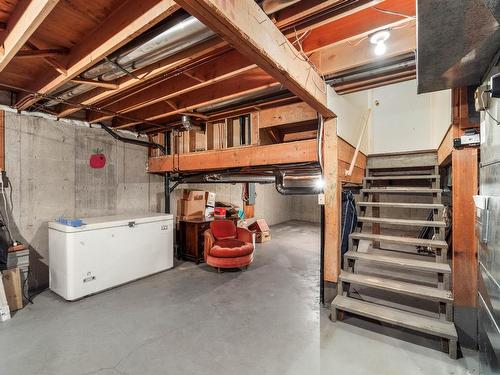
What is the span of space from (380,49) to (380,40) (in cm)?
7

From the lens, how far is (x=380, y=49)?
6.25ft

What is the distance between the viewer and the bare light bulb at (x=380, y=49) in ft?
6.19

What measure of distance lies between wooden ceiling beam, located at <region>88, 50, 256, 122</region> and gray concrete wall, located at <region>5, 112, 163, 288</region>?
33.8 inches

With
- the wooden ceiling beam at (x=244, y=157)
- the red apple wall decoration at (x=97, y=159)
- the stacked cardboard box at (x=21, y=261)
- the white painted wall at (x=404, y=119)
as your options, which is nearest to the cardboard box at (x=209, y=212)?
the wooden ceiling beam at (x=244, y=157)

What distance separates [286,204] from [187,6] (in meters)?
9.06

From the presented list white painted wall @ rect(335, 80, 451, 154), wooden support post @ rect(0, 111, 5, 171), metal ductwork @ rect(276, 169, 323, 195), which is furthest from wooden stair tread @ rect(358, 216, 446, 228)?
wooden support post @ rect(0, 111, 5, 171)

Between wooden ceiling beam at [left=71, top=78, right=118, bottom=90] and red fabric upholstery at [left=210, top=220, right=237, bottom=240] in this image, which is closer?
wooden ceiling beam at [left=71, top=78, right=118, bottom=90]

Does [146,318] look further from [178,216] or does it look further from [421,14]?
[421,14]

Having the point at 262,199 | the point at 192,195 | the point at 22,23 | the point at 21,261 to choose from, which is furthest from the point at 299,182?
the point at 262,199

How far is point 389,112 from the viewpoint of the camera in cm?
457

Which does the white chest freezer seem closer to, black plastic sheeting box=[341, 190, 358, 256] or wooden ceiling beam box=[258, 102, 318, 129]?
wooden ceiling beam box=[258, 102, 318, 129]

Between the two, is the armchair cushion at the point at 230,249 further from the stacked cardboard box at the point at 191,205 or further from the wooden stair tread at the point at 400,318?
the wooden stair tread at the point at 400,318

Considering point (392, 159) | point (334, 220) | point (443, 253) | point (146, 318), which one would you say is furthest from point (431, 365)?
point (392, 159)

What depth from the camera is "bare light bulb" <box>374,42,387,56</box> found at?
1.89 m
